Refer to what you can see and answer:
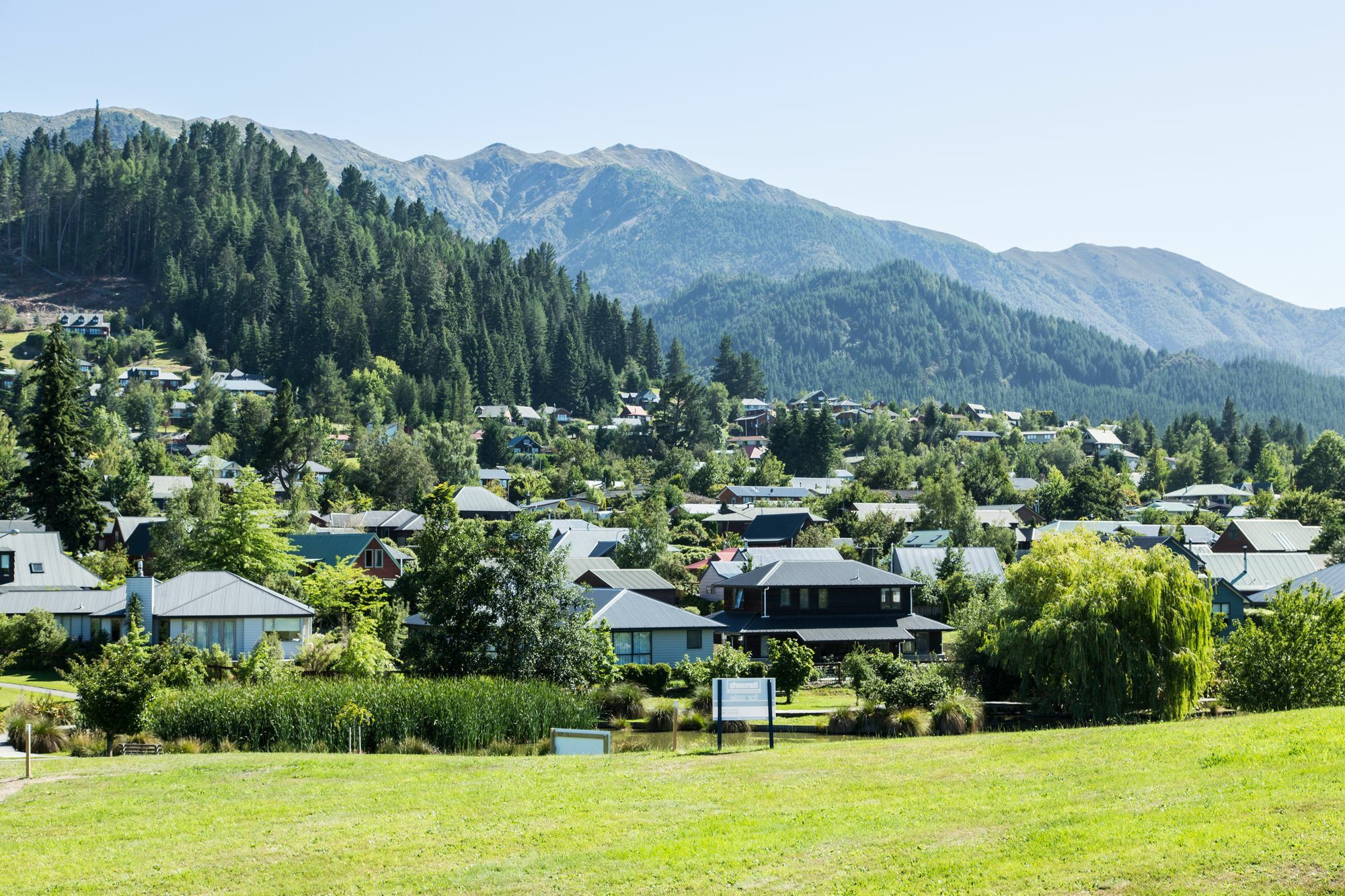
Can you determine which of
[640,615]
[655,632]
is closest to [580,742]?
[655,632]

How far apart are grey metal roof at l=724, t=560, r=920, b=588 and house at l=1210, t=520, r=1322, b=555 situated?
41421 millimetres

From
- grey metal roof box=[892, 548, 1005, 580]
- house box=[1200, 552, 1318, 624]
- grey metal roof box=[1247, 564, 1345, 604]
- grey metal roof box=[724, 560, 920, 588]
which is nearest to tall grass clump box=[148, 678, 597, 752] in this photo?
grey metal roof box=[724, 560, 920, 588]

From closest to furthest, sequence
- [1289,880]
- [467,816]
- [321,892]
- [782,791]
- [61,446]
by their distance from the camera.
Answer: [1289,880] → [321,892] → [467,816] → [782,791] → [61,446]

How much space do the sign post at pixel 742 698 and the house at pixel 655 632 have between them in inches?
1077

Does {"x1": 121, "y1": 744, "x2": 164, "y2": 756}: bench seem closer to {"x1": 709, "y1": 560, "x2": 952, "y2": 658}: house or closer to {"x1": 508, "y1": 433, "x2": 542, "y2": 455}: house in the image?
{"x1": 709, "y1": 560, "x2": 952, "y2": 658}: house

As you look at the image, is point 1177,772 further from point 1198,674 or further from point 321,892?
point 1198,674

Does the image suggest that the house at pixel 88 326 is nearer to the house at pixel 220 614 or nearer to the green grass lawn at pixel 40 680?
the green grass lawn at pixel 40 680

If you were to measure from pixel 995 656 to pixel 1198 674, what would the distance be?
776 cm

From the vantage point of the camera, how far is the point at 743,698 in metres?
27.5

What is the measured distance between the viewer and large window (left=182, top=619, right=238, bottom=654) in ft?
177

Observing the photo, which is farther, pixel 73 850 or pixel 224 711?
pixel 224 711

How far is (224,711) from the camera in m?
32.0

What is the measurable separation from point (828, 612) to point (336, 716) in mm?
35202

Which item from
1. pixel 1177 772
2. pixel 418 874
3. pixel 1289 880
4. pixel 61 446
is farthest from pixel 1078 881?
pixel 61 446
